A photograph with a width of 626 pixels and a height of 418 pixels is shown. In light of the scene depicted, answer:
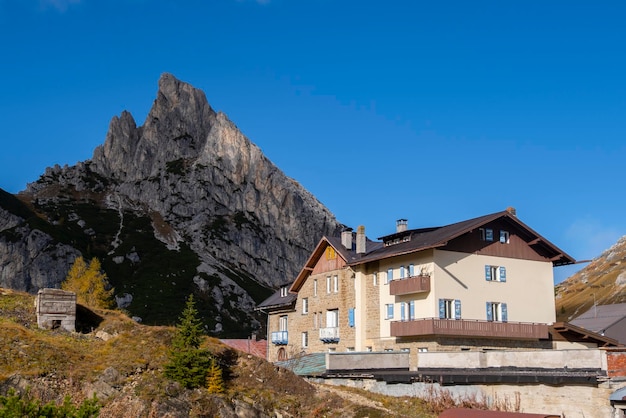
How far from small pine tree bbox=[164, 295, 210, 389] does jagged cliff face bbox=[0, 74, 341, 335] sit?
9613 cm

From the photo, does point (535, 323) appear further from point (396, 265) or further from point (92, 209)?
point (92, 209)

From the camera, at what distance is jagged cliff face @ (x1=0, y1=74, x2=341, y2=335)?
13938cm

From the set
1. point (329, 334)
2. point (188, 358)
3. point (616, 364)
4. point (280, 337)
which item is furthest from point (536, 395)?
point (280, 337)

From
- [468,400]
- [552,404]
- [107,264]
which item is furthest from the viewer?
[107,264]

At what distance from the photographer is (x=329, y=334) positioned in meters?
57.7

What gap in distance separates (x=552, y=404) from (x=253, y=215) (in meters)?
162

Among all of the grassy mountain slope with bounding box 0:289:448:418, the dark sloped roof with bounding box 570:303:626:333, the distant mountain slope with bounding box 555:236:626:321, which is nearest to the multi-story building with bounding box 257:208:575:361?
the dark sloped roof with bounding box 570:303:626:333

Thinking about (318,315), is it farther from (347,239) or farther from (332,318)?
(347,239)

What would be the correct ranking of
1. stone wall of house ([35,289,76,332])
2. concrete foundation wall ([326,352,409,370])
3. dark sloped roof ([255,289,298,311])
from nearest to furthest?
stone wall of house ([35,289,76,332]), concrete foundation wall ([326,352,409,370]), dark sloped roof ([255,289,298,311])

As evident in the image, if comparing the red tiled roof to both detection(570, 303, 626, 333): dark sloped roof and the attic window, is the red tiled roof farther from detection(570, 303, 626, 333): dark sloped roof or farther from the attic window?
detection(570, 303, 626, 333): dark sloped roof

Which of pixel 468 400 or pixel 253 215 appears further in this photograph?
pixel 253 215

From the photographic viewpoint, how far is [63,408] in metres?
12.1

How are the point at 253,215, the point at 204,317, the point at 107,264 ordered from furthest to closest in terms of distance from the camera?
the point at 253,215 → the point at 107,264 → the point at 204,317

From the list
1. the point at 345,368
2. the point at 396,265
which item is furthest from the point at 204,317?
the point at 345,368
